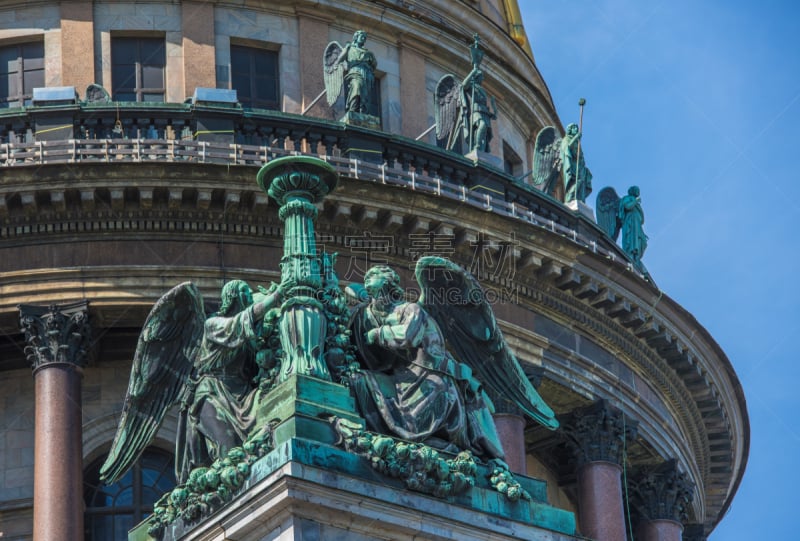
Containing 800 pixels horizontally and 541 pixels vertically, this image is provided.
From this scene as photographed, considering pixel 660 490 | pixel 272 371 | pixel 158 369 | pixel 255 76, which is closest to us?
pixel 272 371

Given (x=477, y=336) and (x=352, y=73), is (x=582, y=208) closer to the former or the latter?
(x=352, y=73)

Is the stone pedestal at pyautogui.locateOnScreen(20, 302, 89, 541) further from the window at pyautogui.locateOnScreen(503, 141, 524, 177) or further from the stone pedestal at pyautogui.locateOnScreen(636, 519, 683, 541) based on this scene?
the window at pyautogui.locateOnScreen(503, 141, 524, 177)

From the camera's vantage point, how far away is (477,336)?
16.6 m

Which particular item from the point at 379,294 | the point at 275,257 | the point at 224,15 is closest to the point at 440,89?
the point at 224,15

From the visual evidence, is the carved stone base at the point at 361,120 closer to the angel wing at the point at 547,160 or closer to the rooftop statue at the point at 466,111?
the rooftop statue at the point at 466,111

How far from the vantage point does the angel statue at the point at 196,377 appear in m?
15.1

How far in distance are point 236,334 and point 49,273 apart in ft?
75.4

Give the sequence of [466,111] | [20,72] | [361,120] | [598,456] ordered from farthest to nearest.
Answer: [20,72] → [466,111] → [598,456] → [361,120]

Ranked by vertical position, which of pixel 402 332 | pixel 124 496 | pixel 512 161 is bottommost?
pixel 402 332

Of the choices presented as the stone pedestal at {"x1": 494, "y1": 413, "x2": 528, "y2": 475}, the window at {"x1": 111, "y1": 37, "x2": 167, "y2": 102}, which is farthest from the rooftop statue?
the stone pedestal at {"x1": 494, "y1": 413, "x2": 528, "y2": 475}

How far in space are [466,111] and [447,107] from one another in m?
0.89

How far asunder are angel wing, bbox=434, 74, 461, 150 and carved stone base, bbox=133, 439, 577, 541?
2961cm

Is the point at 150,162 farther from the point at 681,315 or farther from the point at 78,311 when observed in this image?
the point at 681,315

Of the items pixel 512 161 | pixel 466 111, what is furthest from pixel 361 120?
pixel 512 161
